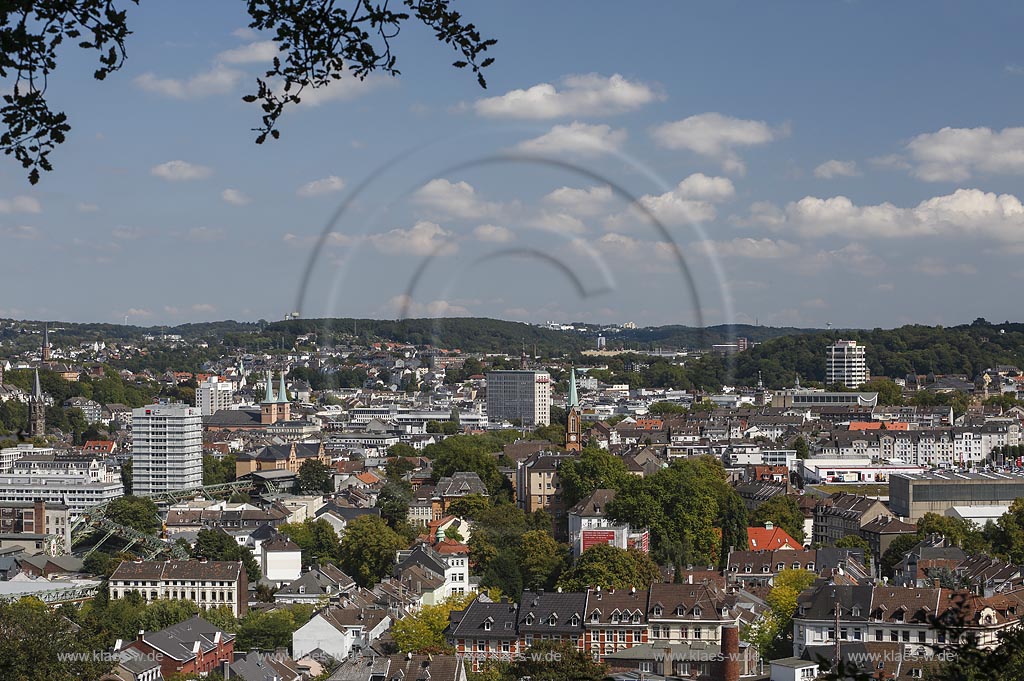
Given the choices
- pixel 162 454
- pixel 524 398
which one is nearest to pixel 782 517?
pixel 162 454

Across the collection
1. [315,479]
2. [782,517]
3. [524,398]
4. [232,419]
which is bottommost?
[315,479]

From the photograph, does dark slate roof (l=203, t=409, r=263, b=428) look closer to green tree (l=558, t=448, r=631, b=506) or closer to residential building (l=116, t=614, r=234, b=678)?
green tree (l=558, t=448, r=631, b=506)

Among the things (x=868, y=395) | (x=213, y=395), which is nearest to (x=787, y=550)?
(x=868, y=395)

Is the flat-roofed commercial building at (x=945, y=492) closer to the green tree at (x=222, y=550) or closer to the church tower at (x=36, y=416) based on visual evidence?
the green tree at (x=222, y=550)

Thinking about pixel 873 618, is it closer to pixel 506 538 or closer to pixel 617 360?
pixel 506 538

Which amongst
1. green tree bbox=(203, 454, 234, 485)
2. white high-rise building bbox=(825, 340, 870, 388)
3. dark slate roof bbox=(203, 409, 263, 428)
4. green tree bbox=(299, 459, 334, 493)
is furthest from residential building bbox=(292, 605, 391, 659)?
white high-rise building bbox=(825, 340, 870, 388)

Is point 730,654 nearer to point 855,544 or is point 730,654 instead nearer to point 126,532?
point 855,544

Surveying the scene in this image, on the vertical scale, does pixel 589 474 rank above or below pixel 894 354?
below
